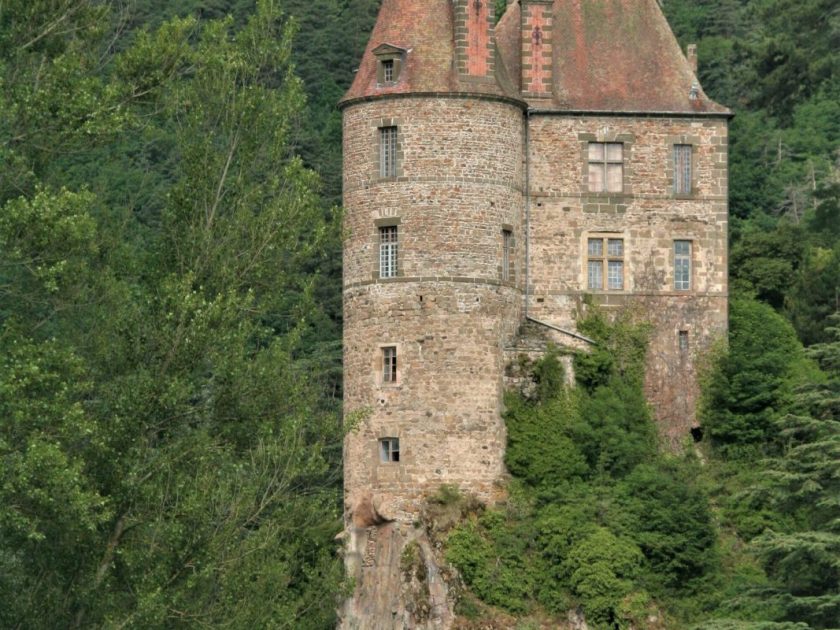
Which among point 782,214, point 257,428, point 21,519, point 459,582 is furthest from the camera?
point 782,214

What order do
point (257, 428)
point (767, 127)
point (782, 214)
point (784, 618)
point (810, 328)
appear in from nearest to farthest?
point (257, 428) < point (784, 618) < point (810, 328) < point (782, 214) < point (767, 127)

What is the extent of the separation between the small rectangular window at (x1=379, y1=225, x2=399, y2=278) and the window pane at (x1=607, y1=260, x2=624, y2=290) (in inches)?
196

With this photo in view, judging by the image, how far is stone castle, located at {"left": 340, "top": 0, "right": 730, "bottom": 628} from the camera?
57.0 m

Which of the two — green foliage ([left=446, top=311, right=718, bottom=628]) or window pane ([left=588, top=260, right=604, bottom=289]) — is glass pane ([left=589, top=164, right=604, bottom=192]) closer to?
window pane ([left=588, top=260, right=604, bottom=289])

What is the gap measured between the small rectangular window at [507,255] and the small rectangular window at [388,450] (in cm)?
416

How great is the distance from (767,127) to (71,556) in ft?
183

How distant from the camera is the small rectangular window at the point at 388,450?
57.0 metres

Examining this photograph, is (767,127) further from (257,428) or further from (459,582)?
(257,428)

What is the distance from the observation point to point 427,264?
5716 cm

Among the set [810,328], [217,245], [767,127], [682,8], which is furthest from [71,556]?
[682,8]

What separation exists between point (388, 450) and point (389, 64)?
7920 millimetres

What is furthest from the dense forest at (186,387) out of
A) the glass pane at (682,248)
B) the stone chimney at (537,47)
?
the stone chimney at (537,47)

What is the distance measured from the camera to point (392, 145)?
5778 cm

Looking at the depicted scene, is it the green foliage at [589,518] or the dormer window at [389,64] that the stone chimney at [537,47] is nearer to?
the dormer window at [389,64]
